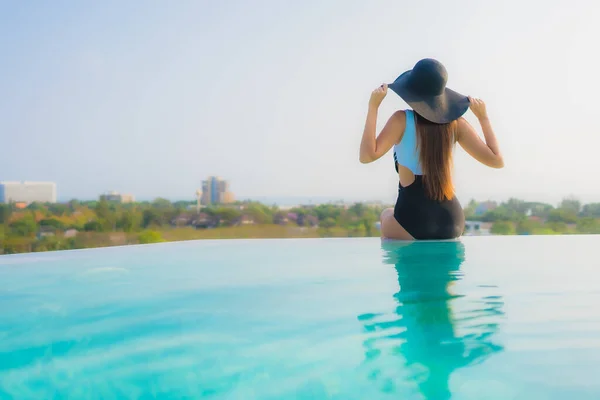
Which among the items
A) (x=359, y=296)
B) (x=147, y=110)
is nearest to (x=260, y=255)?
(x=359, y=296)

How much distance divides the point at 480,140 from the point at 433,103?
1.49ft

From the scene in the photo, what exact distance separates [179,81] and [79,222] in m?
13.0

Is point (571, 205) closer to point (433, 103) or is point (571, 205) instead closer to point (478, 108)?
point (478, 108)

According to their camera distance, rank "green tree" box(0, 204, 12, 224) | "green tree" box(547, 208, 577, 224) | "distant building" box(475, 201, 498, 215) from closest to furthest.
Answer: "distant building" box(475, 201, 498, 215), "green tree" box(547, 208, 577, 224), "green tree" box(0, 204, 12, 224)

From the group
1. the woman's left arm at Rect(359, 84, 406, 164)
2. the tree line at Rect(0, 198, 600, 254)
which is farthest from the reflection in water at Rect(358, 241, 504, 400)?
the tree line at Rect(0, 198, 600, 254)

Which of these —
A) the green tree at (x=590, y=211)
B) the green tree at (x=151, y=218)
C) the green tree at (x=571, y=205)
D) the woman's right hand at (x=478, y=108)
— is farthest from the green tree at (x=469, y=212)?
the green tree at (x=151, y=218)

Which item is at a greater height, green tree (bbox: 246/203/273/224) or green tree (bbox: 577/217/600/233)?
green tree (bbox: 246/203/273/224)

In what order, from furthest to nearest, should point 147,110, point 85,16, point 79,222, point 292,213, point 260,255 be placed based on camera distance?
point 147,110 → point 85,16 → point 79,222 → point 292,213 → point 260,255

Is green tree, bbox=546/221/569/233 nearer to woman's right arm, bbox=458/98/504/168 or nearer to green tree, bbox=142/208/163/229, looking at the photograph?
woman's right arm, bbox=458/98/504/168

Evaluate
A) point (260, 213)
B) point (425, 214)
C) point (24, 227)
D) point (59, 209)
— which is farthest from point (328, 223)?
point (24, 227)

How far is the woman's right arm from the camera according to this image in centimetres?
318

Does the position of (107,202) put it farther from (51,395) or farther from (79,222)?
(51,395)

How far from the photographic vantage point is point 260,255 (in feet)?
11.7

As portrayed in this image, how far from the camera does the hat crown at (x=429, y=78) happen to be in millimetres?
3021
